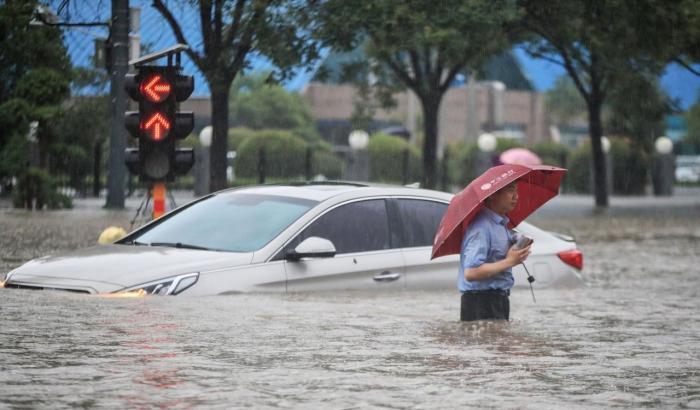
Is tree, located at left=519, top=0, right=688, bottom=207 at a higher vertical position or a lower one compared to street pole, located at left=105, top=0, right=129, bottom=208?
higher

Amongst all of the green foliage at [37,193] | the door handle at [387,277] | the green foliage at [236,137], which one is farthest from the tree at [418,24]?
the green foliage at [236,137]

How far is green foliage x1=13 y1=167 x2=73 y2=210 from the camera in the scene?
103ft

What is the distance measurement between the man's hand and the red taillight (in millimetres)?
3553

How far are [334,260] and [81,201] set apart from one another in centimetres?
2645

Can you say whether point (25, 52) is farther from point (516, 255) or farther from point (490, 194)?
point (516, 255)

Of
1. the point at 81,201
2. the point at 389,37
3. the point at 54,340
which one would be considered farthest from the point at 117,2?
the point at 81,201

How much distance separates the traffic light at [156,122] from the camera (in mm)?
15391

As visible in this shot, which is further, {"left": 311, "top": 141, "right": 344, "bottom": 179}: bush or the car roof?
{"left": 311, "top": 141, "right": 344, "bottom": 179}: bush

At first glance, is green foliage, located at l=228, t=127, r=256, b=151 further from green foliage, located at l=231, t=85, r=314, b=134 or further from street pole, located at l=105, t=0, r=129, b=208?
street pole, located at l=105, t=0, r=129, b=208

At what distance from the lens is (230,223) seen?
11.6 meters

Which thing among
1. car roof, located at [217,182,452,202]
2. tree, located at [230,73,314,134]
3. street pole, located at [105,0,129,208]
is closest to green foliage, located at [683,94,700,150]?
tree, located at [230,73,314,134]

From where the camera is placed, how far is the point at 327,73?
108 feet

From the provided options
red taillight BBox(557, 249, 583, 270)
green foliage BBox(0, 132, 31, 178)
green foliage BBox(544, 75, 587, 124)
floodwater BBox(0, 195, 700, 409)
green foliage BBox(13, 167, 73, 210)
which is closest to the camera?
floodwater BBox(0, 195, 700, 409)

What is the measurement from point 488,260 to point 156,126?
6.61 metres
